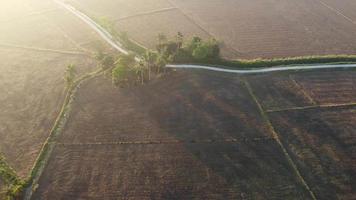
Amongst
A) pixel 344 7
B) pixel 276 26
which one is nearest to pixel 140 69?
pixel 276 26

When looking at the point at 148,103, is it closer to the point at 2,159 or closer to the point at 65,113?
the point at 65,113

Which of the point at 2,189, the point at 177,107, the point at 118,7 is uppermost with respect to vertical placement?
the point at 118,7

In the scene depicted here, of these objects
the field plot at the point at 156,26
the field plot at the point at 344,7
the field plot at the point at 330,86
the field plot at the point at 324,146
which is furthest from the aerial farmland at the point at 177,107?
the field plot at the point at 344,7

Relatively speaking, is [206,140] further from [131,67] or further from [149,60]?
[131,67]

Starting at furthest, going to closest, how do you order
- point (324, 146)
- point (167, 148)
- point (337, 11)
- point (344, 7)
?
point (344, 7)
point (337, 11)
point (324, 146)
point (167, 148)

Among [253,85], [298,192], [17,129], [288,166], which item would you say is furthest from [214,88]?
[17,129]

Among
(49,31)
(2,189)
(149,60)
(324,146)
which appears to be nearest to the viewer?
(2,189)

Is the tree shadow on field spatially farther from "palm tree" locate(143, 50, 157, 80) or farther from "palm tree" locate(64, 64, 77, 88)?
"palm tree" locate(64, 64, 77, 88)
